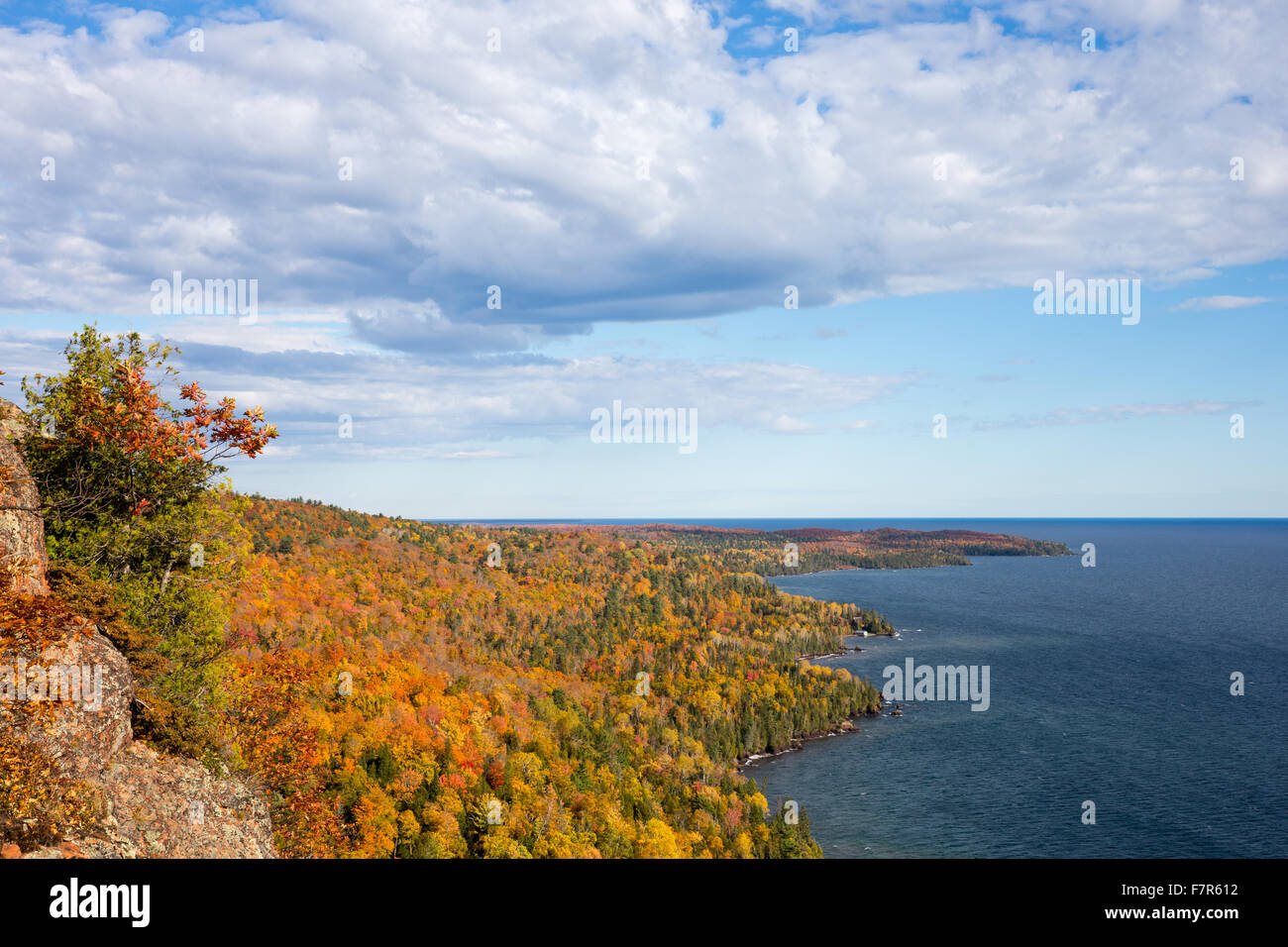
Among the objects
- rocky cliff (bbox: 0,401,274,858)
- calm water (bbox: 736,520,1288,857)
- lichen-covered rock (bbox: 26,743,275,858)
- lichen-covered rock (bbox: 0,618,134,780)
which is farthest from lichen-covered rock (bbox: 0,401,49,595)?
calm water (bbox: 736,520,1288,857)

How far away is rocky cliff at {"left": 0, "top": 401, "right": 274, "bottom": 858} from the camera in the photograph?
17531mm

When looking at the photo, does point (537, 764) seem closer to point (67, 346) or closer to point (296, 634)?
point (296, 634)

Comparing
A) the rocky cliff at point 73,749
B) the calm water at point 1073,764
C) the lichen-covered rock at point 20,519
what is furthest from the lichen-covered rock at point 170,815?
the calm water at point 1073,764

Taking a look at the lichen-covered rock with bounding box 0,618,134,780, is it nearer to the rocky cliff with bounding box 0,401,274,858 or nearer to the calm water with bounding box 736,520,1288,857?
the rocky cliff with bounding box 0,401,274,858

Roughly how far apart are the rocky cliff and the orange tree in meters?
1.17

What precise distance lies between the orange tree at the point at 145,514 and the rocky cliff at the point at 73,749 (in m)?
1.17

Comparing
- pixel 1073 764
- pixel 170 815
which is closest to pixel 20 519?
pixel 170 815

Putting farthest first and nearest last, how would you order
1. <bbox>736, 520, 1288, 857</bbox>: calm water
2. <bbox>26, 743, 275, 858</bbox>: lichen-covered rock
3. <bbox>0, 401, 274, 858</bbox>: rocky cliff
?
<bbox>736, 520, 1288, 857</bbox>: calm water → <bbox>26, 743, 275, 858</bbox>: lichen-covered rock → <bbox>0, 401, 274, 858</bbox>: rocky cliff

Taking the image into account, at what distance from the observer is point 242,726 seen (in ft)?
102

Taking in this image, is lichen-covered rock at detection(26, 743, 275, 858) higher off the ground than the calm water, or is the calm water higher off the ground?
lichen-covered rock at detection(26, 743, 275, 858)

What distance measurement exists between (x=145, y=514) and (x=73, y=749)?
9.19m

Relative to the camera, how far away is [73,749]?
21.2 meters
